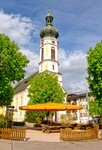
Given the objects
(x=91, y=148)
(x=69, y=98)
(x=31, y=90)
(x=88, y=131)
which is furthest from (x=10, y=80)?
(x=69, y=98)

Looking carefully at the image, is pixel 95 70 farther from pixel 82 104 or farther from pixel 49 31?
pixel 82 104

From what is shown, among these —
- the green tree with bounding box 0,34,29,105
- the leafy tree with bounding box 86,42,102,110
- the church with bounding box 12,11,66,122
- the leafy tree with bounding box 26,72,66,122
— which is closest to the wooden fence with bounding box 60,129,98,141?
the leafy tree with bounding box 86,42,102,110

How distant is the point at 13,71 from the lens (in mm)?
31594

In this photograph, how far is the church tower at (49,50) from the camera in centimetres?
7519

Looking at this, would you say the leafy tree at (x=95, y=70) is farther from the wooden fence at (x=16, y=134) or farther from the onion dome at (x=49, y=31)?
the onion dome at (x=49, y=31)

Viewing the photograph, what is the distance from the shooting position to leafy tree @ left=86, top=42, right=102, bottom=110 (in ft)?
102

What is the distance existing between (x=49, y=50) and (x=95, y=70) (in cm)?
4522

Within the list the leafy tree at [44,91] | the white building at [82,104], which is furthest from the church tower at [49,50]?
the leafy tree at [44,91]

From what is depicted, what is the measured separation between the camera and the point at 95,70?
31594 millimetres

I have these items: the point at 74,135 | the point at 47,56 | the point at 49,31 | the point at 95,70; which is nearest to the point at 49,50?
the point at 47,56

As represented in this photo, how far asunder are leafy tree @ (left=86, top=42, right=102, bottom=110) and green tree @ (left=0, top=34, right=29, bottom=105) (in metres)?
7.92

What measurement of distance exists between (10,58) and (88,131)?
14.3 meters

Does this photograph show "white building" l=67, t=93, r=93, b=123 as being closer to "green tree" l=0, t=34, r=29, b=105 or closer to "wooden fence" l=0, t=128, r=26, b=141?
"green tree" l=0, t=34, r=29, b=105

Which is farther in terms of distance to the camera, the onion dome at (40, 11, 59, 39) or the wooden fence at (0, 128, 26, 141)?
the onion dome at (40, 11, 59, 39)
